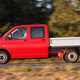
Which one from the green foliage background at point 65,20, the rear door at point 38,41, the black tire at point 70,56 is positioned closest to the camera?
the rear door at point 38,41

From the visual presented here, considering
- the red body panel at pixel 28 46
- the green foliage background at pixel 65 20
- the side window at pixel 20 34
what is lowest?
the red body panel at pixel 28 46

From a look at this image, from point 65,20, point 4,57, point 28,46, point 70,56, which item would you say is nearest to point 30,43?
point 28,46

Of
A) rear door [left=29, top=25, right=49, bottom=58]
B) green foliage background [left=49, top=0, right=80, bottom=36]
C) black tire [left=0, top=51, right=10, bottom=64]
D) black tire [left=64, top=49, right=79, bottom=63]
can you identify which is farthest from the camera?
green foliage background [left=49, top=0, right=80, bottom=36]

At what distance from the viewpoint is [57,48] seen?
18266 millimetres

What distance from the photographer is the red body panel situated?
1797 cm

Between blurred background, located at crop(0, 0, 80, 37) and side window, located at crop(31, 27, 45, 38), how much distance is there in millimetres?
2978

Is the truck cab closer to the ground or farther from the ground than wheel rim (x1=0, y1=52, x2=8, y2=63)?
farther from the ground

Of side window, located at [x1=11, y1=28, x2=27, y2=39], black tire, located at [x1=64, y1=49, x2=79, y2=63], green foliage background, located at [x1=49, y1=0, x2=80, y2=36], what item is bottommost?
black tire, located at [x1=64, y1=49, x2=79, y2=63]

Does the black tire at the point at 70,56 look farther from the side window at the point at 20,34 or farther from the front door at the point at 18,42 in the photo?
the side window at the point at 20,34

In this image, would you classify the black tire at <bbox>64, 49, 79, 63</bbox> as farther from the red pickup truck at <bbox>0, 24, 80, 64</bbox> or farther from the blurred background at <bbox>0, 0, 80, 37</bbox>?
the blurred background at <bbox>0, 0, 80, 37</bbox>

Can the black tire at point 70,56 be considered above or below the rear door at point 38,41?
below

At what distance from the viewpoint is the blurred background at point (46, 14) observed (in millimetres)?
21781

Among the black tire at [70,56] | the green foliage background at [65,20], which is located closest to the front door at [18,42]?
the black tire at [70,56]

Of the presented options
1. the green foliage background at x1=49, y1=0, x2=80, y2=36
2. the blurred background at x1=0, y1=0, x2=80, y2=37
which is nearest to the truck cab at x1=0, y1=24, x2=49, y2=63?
the blurred background at x1=0, y1=0, x2=80, y2=37
